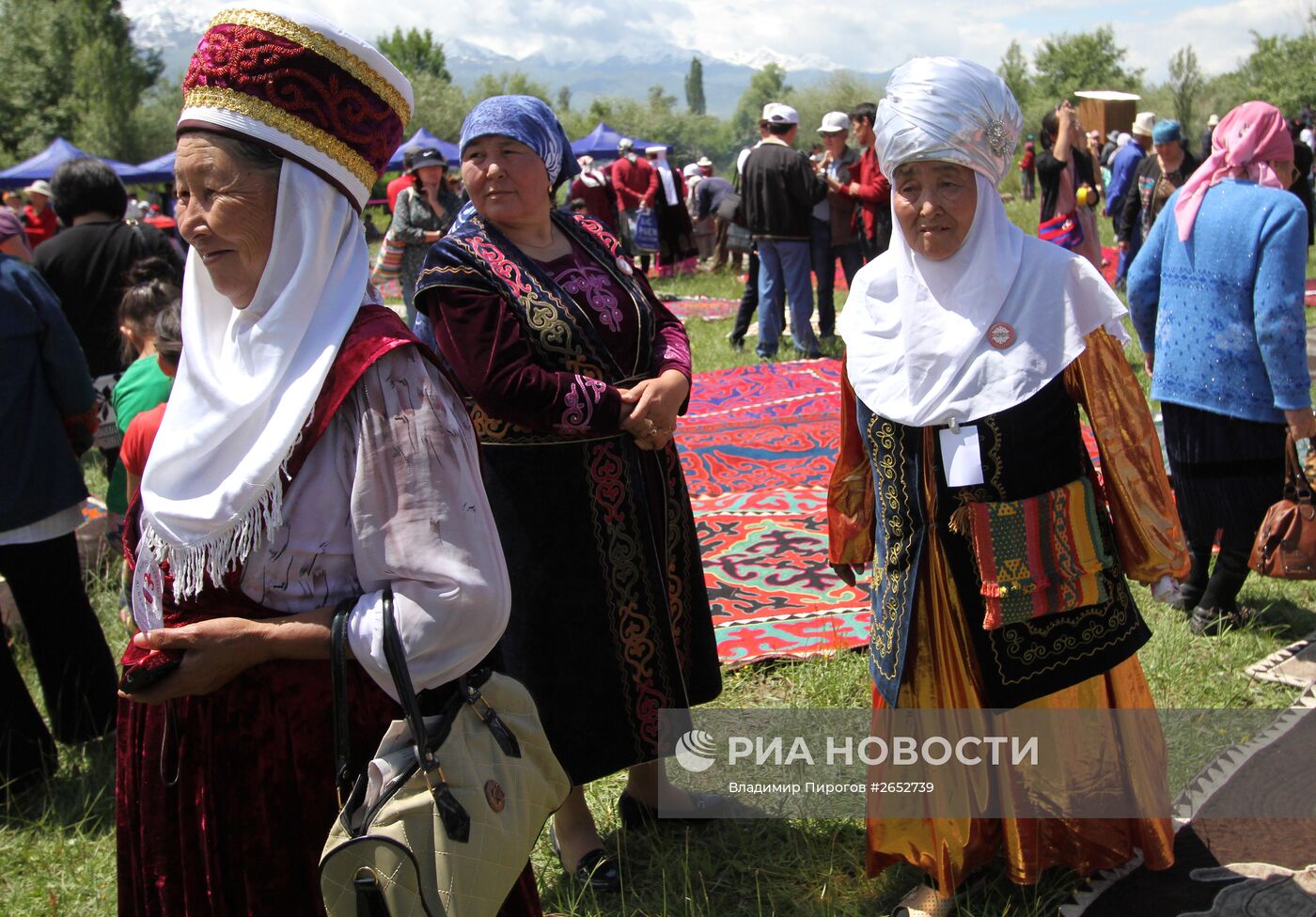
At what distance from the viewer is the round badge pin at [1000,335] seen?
2367 millimetres

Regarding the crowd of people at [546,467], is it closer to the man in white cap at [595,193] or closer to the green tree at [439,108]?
the man in white cap at [595,193]

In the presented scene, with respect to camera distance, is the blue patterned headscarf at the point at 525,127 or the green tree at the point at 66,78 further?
the green tree at the point at 66,78

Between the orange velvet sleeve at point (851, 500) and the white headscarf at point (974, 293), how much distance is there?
0.21 meters

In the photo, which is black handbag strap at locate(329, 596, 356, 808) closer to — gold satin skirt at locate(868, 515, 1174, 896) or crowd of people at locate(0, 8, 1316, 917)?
crowd of people at locate(0, 8, 1316, 917)

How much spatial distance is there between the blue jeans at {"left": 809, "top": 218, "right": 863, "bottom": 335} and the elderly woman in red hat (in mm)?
8286

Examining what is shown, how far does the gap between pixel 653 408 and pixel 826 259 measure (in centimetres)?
745

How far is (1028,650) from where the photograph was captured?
95.4 inches

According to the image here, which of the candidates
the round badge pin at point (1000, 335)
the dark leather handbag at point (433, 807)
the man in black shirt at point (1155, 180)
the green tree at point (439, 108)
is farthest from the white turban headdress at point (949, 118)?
the green tree at point (439, 108)

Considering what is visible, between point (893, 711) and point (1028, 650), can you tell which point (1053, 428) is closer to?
point (1028, 650)

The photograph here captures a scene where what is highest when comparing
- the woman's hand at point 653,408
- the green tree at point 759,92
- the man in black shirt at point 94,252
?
the green tree at point 759,92

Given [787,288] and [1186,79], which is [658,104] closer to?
[1186,79]

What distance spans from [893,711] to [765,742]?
90cm

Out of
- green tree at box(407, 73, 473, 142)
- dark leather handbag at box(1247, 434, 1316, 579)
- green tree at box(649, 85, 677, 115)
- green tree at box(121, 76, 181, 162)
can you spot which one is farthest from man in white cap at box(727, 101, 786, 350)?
green tree at box(649, 85, 677, 115)

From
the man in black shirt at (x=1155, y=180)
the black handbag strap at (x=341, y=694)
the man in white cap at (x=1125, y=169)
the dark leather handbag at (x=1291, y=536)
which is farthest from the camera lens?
the man in white cap at (x=1125, y=169)
